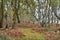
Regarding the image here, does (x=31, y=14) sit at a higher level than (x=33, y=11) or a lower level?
lower

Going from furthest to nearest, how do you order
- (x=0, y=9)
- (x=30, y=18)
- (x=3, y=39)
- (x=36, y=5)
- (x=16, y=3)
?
(x=30, y=18) < (x=36, y=5) < (x=16, y=3) < (x=0, y=9) < (x=3, y=39)

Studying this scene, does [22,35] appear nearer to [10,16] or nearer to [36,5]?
[10,16]

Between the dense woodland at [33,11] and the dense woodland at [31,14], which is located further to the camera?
the dense woodland at [33,11]

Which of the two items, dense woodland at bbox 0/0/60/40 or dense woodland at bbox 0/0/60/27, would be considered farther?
dense woodland at bbox 0/0/60/27

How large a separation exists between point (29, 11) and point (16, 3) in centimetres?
268

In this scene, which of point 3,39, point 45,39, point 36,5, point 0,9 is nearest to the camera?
point 3,39

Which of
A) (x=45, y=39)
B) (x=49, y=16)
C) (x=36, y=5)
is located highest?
(x=36, y=5)

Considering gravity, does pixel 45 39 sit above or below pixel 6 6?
below

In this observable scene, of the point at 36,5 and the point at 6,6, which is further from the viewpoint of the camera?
the point at 36,5

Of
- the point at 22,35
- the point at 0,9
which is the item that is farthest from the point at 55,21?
the point at 22,35

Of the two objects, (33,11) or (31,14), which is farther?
(31,14)

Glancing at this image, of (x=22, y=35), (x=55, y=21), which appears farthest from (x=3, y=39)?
(x=55, y=21)

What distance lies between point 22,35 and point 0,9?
5.12 m

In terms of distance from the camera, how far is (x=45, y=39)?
50.7 ft
